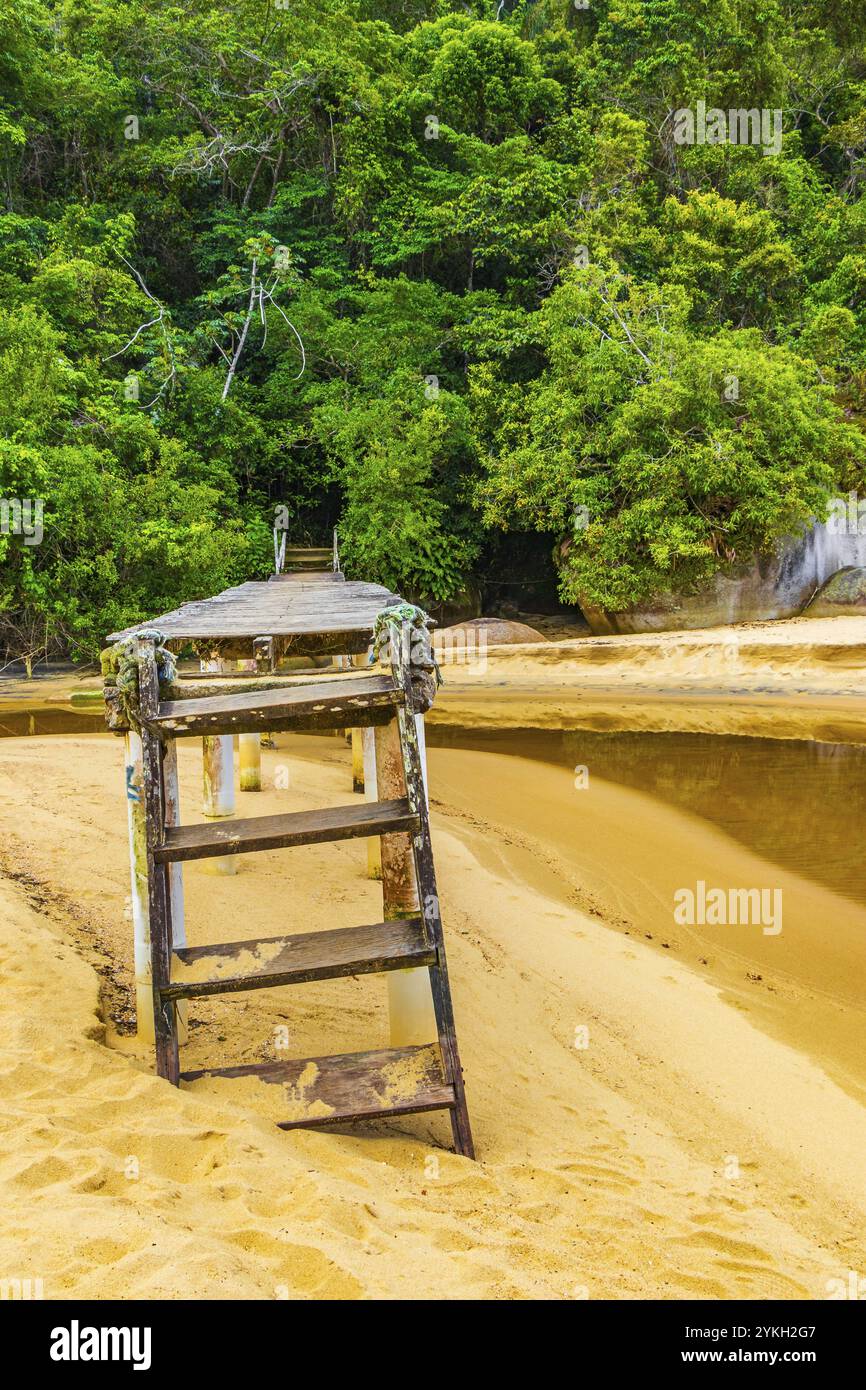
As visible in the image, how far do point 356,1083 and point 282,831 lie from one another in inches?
37.1

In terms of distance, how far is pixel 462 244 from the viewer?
2216cm

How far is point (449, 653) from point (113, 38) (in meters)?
17.9

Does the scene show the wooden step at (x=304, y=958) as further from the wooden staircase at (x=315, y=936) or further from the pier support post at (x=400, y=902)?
the pier support post at (x=400, y=902)

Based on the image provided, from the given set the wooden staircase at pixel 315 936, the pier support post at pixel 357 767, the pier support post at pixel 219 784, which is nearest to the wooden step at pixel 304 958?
the wooden staircase at pixel 315 936

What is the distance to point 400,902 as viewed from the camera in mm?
4008

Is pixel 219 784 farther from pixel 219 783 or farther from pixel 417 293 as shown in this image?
pixel 417 293

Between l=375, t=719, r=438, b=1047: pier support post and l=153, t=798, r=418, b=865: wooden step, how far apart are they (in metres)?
0.14

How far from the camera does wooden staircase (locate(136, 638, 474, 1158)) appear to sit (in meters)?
3.26

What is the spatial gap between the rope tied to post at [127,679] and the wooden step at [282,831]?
1.68 ft
